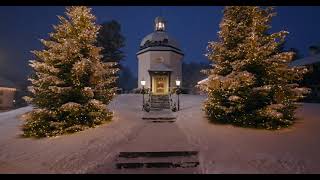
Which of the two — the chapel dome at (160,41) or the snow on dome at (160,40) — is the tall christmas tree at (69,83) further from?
the snow on dome at (160,40)

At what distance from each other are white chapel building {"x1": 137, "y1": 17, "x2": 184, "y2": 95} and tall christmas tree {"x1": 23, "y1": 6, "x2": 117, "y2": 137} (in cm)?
1990

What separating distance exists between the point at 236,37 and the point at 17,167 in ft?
44.6

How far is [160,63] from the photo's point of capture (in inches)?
1565

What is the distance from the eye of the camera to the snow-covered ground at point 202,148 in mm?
11694

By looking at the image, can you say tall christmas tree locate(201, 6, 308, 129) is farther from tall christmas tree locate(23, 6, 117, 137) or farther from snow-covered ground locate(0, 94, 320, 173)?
tall christmas tree locate(23, 6, 117, 137)

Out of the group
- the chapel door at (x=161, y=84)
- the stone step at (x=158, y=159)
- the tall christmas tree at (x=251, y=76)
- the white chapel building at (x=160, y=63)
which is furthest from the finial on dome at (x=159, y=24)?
the stone step at (x=158, y=159)

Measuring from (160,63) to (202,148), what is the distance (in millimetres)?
26738

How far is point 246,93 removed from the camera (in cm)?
1753

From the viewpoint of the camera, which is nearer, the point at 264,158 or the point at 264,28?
the point at 264,158

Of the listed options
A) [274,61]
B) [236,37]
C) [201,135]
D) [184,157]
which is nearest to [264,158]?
[184,157]
